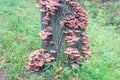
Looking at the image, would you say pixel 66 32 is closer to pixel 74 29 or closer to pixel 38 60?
pixel 74 29

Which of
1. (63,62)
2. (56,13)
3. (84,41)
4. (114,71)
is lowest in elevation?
(114,71)

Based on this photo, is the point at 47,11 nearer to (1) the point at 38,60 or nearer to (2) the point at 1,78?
(1) the point at 38,60

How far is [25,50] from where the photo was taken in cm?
633

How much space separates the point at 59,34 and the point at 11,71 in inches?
43.1

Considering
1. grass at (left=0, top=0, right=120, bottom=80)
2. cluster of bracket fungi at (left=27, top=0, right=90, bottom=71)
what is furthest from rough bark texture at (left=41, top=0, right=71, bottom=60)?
grass at (left=0, top=0, right=120, bottom=80)

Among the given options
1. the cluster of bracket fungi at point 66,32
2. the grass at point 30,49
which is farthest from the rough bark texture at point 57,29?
the grass at point 30,49

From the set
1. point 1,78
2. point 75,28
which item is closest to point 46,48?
point 75,28

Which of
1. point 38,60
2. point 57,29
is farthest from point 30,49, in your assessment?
point 57,29

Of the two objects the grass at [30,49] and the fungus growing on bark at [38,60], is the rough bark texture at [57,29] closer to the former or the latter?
the fungus growing on bark at [38,60]

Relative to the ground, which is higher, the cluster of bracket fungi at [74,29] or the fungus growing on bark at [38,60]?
the cluster of bracket fungi at [74,29]

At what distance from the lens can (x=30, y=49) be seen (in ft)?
21.3

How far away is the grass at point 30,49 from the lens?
17.7 feet

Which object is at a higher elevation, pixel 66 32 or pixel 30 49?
pixel 66 32

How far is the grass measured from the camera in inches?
212
